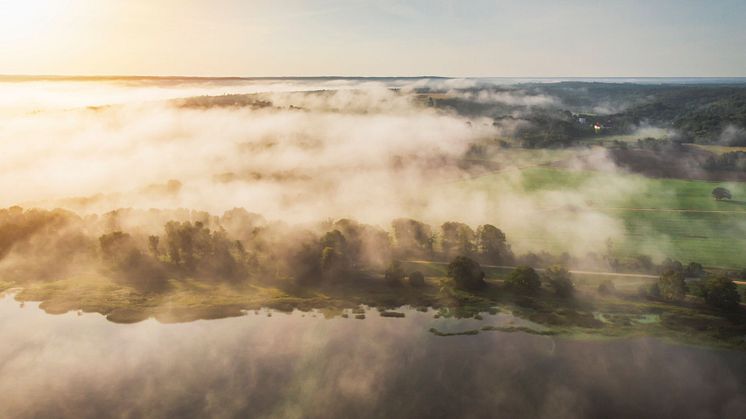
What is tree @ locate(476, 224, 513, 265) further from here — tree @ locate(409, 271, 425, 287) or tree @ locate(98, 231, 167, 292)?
tree @ locate(98, 231, 167, 292)

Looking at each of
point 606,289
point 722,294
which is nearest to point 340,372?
point 606,289

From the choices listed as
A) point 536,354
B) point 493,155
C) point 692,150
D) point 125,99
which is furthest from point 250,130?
point 692,150

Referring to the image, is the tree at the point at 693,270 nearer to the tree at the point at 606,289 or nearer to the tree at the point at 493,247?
the tree at the point at 606,289

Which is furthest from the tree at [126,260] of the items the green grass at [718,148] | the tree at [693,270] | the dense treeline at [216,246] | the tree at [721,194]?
the green grass at [718,148]

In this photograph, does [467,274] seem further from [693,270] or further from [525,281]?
[693,270]

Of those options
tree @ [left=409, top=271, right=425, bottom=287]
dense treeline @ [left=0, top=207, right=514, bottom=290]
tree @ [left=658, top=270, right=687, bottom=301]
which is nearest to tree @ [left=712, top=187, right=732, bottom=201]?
tree @ [left=658, top=270, right=687, bottom=301]

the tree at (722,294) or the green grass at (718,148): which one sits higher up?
the green grass at (718,148)
